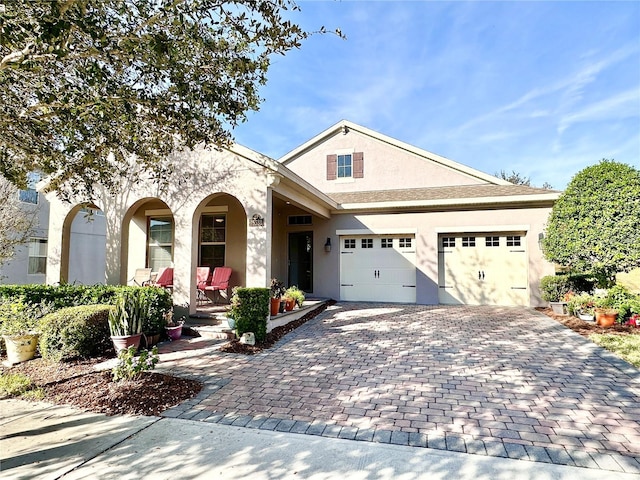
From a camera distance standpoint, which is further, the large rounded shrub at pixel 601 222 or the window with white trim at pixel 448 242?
the window with white trim at pixel 448 242

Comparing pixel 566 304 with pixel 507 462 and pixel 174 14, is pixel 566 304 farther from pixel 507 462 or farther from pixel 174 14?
pixel 174 14

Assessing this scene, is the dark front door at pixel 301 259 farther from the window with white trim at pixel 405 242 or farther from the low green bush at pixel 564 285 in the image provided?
the low green bush at pixel 564 285

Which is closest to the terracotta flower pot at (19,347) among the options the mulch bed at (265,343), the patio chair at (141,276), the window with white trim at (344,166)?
the mulch bed at (265,343)

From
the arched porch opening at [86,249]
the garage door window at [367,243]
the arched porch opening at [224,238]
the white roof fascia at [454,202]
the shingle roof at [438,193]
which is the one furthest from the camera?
the arched porch opening at [86,249]

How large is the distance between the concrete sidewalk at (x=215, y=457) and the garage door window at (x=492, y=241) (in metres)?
8.98

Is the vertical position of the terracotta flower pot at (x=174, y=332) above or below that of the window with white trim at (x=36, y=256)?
below

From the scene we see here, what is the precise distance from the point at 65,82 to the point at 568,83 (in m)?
13.3

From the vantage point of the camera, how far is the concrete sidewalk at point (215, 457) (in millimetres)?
2578

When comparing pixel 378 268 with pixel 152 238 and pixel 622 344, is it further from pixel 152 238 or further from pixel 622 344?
pixel 152 238

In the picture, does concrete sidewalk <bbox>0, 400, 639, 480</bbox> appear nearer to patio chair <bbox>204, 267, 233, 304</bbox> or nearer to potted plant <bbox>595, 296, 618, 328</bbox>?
patio chair <bbox>204, 267, 233, 304</bbox>

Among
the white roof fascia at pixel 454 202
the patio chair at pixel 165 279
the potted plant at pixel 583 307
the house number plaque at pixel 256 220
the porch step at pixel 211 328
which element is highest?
the white roof fascia at pixel 454 202

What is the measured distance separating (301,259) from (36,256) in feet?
35.2

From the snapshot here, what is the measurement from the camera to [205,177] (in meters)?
Answer: 7.66

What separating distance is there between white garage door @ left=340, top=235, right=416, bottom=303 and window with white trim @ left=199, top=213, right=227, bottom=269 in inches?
160
